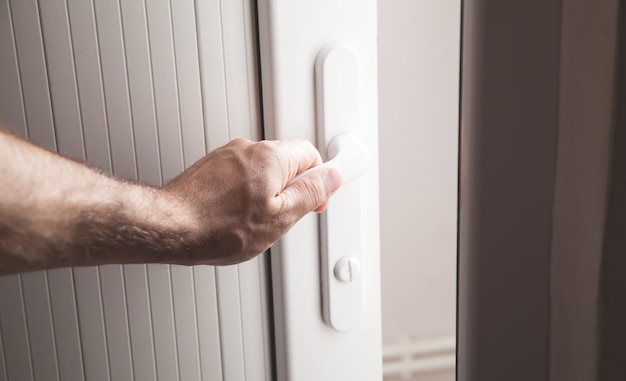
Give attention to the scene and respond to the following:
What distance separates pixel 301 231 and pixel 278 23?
244 mm

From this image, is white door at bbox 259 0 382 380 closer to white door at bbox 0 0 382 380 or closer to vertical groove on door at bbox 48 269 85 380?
white door at bbox 0 0 382 380

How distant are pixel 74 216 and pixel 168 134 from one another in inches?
8.4

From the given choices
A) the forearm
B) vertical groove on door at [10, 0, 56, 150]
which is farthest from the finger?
vertical groove on door at [10, 0, 56, 150]

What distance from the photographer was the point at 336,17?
2.11 feet

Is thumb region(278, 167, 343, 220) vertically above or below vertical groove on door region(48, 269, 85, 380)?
above

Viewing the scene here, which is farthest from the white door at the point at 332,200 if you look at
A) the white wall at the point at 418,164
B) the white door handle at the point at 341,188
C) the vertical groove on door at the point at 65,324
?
the white wall at the point at 418,164

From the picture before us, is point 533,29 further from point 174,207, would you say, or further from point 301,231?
point 301,231

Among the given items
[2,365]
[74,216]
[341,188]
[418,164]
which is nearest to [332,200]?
[341,188]

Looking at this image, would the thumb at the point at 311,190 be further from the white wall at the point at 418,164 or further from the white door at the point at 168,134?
the white wall at the point at 418,164

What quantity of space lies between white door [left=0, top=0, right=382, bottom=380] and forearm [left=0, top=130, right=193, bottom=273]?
15 centimetres

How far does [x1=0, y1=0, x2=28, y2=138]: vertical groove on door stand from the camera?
1.88 ft

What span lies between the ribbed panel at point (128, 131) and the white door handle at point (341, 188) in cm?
8

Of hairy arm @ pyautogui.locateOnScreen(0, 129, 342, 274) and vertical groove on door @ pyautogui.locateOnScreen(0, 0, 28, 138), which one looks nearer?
hairy arm @ pyautogui.locateOnScreen(0, 129, 342, 274)

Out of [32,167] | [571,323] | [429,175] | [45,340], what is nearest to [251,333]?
[45,340]
